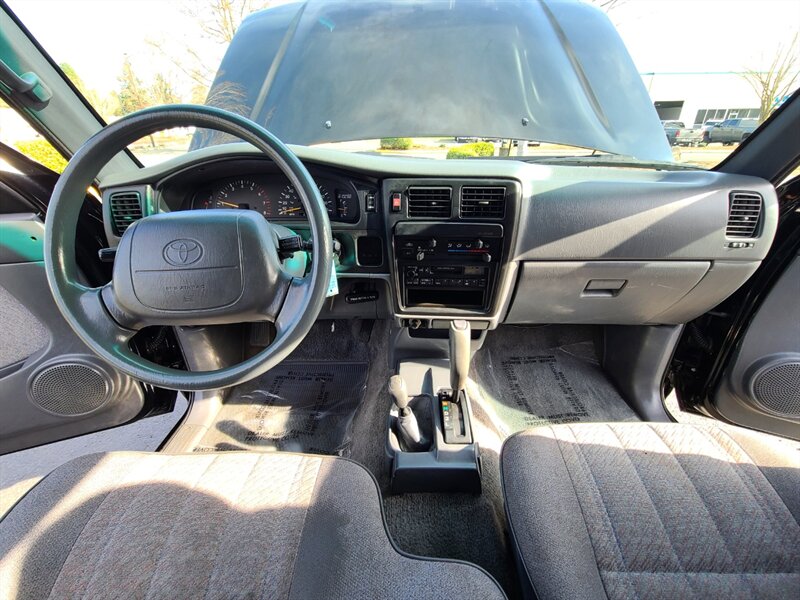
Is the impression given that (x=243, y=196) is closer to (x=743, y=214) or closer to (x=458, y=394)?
(x=458, y=394)

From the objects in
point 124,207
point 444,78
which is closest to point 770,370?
point 444,78

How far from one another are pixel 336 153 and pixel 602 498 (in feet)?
4.55

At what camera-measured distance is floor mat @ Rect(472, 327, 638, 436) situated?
2172 mm

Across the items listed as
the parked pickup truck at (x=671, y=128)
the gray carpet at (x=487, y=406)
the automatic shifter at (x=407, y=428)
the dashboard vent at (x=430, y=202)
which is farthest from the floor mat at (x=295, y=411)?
the parked pickup truck at (x=671, y=128)

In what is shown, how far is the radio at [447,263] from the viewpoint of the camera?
1572mm

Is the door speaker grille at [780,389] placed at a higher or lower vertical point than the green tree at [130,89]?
lower

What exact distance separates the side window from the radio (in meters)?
1.41

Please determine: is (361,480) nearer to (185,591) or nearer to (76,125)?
(185,591)

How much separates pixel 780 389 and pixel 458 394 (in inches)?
57.3

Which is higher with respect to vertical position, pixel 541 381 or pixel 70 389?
pixel 70 389

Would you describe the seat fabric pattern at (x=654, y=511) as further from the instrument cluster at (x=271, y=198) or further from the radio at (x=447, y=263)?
the instrument cluster at (x=271, y=198)

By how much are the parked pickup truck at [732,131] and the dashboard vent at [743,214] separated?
0.31m

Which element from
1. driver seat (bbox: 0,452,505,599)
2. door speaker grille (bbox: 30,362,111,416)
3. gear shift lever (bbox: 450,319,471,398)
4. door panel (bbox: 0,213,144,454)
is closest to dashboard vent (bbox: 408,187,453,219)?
gear shift lever (bbox: 450,319,471,398)

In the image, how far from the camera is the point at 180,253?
1112 mm
